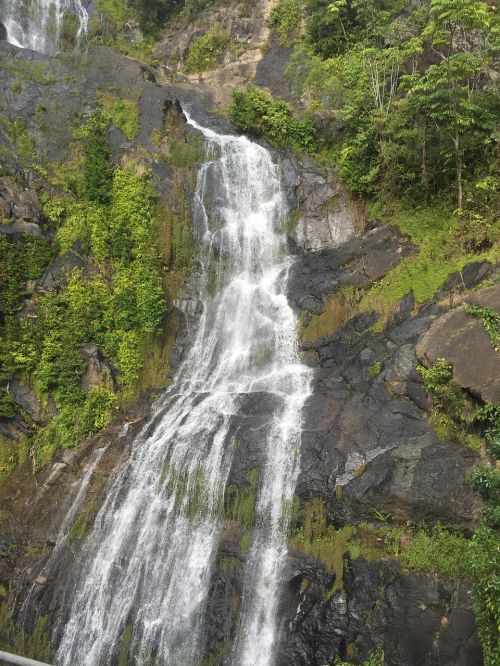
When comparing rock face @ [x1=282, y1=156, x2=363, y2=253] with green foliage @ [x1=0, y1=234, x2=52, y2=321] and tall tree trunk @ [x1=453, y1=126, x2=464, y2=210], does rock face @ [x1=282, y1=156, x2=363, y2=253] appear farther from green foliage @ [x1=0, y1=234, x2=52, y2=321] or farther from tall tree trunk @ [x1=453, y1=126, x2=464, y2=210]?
green foliage @ [x1=0, y1=234, x2=52, y2=321]

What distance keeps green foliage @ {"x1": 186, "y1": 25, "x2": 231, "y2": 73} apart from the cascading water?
2136 cm

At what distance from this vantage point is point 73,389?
16609 mm

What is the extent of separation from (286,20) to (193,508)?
31.1m

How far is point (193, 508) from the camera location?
42.3 ft

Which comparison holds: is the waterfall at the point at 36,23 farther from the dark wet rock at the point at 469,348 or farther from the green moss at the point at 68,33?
the dark wet rock at the point at 469,348

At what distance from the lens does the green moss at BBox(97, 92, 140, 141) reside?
2294 centimetres

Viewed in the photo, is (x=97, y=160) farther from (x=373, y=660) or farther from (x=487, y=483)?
(x=373, y=660)

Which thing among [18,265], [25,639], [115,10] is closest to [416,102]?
[18,265]

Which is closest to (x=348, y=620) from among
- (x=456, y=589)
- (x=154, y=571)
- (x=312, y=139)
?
(x=456, y=589)

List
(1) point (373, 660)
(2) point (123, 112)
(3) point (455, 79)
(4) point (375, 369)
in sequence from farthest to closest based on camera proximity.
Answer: (2) point (123, 112) < (3) point (455, 79) < (4) point (375, 369) < (1) point (373, 660)

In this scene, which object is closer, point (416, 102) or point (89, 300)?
point (416, 102)

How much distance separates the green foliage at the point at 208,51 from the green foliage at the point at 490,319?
27.2 meters

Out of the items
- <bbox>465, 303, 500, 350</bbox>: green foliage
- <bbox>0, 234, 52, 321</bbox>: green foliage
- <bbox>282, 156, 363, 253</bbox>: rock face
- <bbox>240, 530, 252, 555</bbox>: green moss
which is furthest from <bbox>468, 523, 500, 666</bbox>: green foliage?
<bbox>0, 234, 52, 321</bbox>: green foliage

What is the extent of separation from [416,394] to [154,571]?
25.8 ft
